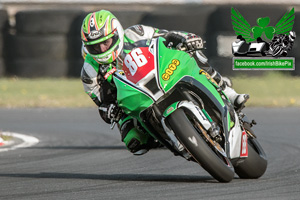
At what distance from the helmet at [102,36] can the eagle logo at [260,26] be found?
10335 mm

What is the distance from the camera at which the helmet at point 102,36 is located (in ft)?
22.8

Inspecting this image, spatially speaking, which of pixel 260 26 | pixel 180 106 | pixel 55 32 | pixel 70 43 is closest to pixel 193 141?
pixel 180 106

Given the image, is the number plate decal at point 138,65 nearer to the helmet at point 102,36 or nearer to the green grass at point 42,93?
the helmet at point 102,36

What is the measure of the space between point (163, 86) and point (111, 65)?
4.61ft

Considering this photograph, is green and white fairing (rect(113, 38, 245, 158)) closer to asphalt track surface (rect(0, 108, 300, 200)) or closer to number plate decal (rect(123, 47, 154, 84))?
number plate decal (rect(123, 47, 154, 84))

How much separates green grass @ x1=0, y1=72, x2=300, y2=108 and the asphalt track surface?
2830 millimetres

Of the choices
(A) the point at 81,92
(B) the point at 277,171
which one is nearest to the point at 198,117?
(B) the point at 277,171

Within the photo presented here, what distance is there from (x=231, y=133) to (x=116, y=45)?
1.44 meters

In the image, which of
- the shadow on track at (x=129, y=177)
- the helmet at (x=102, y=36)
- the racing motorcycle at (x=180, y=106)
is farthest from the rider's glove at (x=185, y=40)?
the shadow on track at (x=129, y=177)

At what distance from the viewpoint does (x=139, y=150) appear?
694 cm

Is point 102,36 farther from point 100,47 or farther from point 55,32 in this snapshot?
point 55,32

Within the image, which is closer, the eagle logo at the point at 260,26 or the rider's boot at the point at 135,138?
the rider's boot at the point at 135,138
